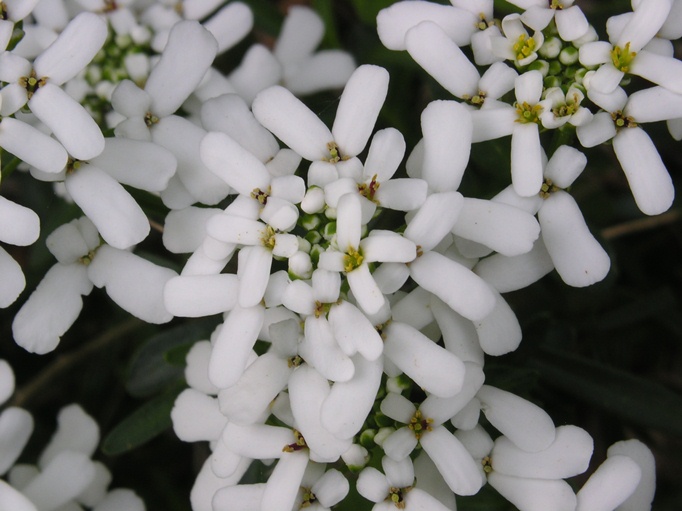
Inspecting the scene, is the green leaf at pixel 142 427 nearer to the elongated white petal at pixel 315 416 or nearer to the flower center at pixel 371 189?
the elongated white petal at pixel 315 416

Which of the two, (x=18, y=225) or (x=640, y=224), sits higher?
(x=18, y=225)

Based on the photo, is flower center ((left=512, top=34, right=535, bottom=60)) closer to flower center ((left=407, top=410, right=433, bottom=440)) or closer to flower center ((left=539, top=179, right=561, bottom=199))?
flower center ((left=539, top=179, right=561, bottom=199))

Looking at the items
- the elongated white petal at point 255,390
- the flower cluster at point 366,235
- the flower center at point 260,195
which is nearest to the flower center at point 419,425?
the flower cluster at point 366,235

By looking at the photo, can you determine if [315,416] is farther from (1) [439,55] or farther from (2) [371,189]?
(1) [439,55]

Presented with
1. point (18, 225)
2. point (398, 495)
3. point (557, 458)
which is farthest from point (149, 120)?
point (557, 458)

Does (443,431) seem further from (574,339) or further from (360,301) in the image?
(574,339)
